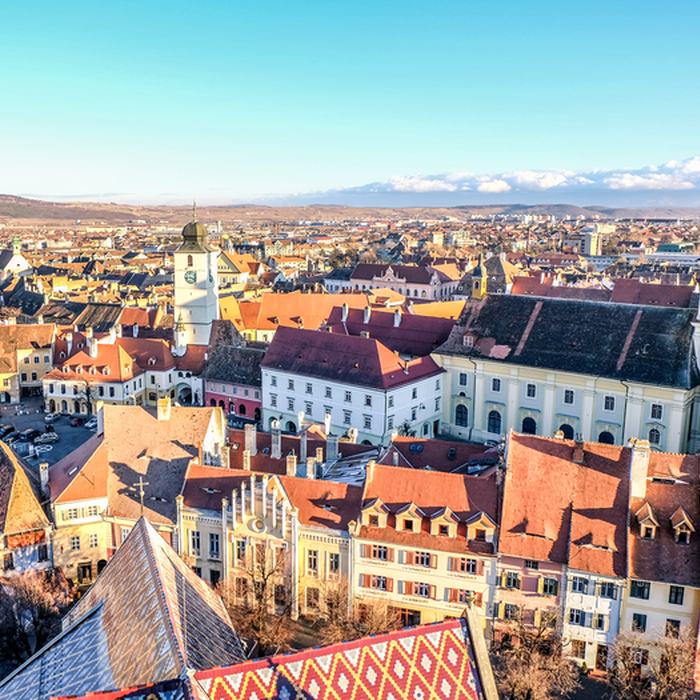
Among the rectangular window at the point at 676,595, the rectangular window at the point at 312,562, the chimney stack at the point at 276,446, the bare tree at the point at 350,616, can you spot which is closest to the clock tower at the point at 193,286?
the chimney stack at the point at 276,446

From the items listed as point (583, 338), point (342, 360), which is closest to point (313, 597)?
point (342, 360)

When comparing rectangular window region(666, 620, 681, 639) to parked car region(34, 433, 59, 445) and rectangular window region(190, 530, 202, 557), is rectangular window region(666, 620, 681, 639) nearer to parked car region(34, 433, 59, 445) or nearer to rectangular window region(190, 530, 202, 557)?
rectangular window region(190, 530, 202, 557)

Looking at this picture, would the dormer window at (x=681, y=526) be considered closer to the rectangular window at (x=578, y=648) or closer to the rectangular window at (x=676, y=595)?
the rectangular window at (x=676, y=595)

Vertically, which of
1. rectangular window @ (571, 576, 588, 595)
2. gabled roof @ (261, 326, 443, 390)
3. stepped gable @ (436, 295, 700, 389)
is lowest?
rectangular window @ (571, 576, 588, 595)

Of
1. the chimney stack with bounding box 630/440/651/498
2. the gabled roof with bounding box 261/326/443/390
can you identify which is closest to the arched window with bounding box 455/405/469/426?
the gabled roof with bounding box 261/326/443/390

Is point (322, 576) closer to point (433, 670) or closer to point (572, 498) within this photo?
point (572, 498)

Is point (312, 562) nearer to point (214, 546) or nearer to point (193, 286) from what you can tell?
point (214, 546)
